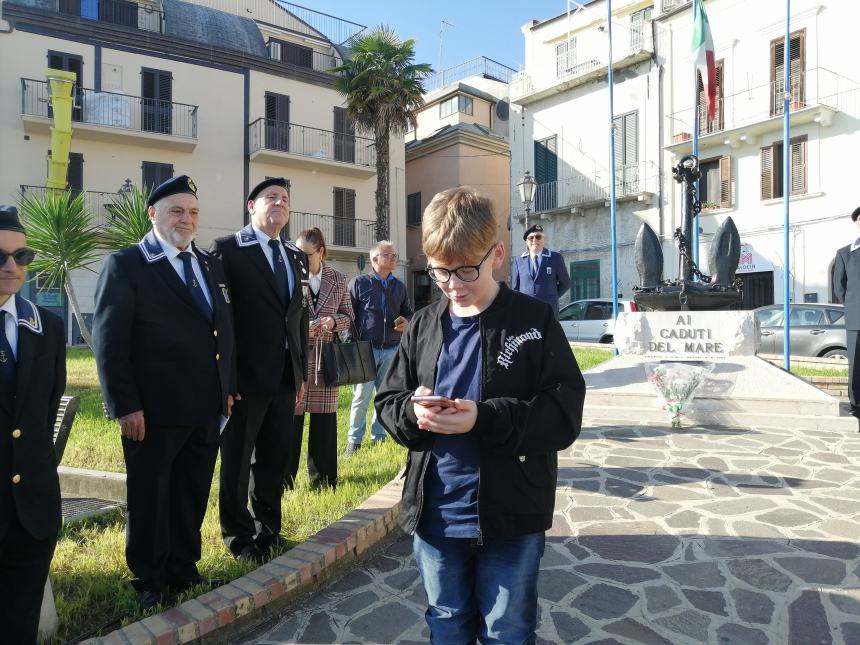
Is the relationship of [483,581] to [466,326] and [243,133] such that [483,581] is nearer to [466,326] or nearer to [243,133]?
[466,326]

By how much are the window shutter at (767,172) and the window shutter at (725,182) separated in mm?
989

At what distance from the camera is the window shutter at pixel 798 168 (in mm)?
19641

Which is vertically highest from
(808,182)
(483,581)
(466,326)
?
(808,182)

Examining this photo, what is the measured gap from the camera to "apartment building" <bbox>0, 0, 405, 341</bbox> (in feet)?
69.2

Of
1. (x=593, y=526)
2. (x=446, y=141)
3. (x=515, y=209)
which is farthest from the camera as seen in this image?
(x=446, y=141)

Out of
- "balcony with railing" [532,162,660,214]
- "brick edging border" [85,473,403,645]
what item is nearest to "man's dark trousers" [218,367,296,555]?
"brick edging border" [85,473,403,645]

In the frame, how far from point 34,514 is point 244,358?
1.37 m

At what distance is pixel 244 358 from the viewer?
129 inches

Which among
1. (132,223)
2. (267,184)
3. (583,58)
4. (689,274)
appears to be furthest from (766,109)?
(267,184)

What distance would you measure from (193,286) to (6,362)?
97 centimetres

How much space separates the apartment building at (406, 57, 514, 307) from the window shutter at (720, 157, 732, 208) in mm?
9639

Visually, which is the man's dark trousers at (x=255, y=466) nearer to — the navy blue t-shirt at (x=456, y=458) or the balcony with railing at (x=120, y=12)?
the navy blue t-shirt at (x=456, y=458)

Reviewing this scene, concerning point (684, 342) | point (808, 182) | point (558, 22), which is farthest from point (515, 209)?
point (684, 342)

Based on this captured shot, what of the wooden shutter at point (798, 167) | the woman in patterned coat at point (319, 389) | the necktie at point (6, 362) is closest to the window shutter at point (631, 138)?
the wooden shutter at point (798, 167)
